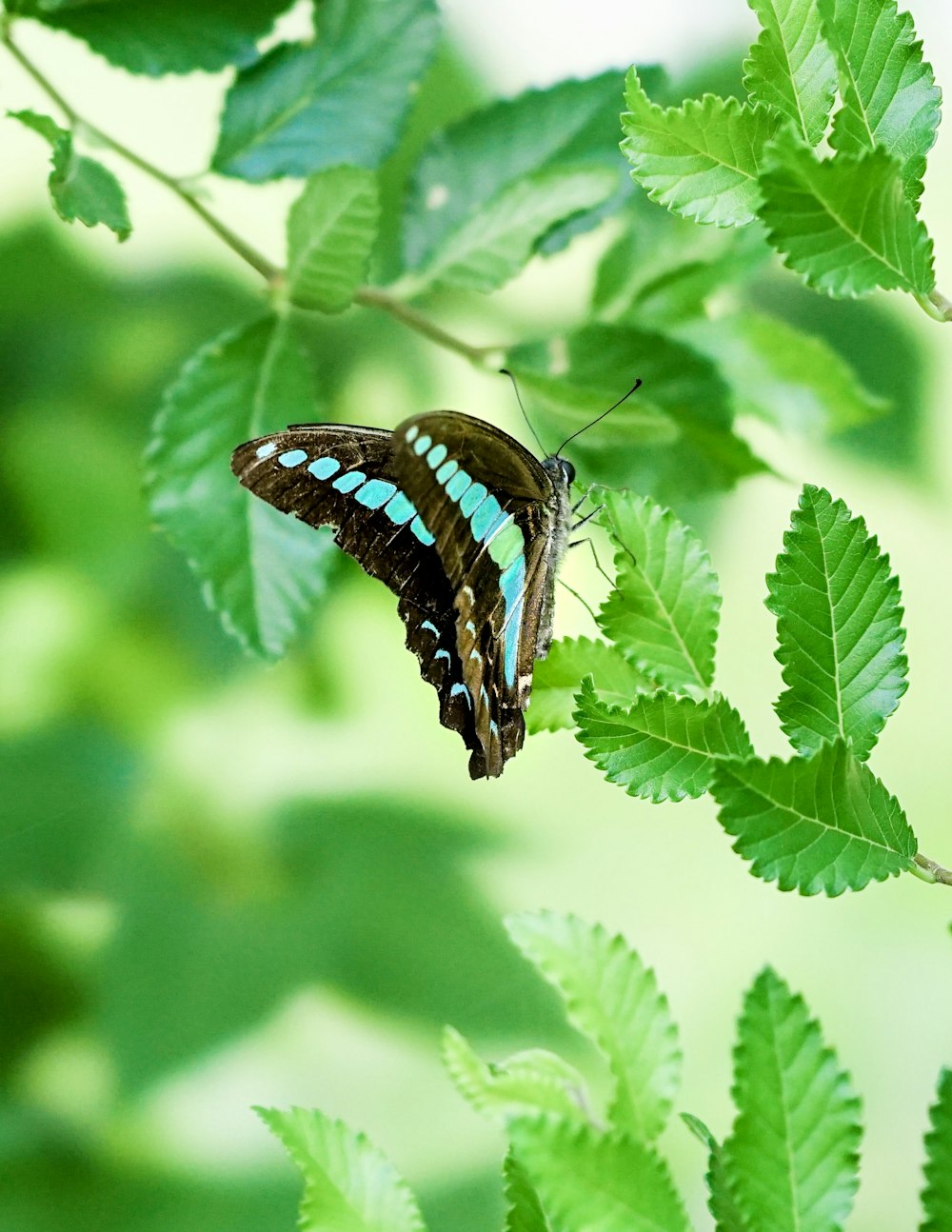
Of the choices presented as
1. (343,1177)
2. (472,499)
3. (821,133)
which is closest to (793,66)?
(821,133)

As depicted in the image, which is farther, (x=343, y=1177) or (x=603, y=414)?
(x=603, y=414)

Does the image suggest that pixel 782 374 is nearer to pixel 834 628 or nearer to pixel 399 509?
pixel 399 509

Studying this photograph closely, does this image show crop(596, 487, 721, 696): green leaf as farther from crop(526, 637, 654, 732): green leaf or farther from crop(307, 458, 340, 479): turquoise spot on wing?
crop(307, 458, 340, 479): turquoise spot on wing

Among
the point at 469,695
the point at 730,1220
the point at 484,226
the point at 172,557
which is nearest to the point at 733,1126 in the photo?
the point at 730,1220

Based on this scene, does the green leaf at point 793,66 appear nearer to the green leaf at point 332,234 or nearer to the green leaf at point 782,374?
the green leaf at point 332,234

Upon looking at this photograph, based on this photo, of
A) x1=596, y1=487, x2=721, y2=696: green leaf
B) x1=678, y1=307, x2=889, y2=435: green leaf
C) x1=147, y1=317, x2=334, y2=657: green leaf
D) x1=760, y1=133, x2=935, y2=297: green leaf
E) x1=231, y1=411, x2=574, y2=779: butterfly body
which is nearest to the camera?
x1=760, y1=133, x2=935, y2=297: green leaf

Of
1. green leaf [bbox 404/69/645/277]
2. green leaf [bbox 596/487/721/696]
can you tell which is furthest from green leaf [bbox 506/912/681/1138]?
green leaf [bbox 404/69/645/277]

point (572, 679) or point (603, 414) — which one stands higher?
point (603, 414)
